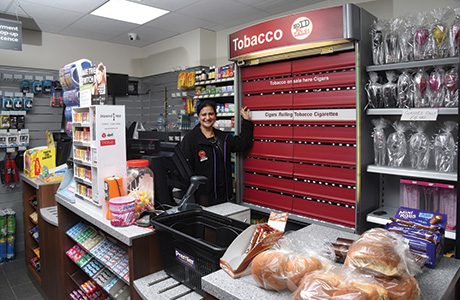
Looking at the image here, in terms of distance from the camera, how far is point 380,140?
8.36ft

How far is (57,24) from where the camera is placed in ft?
17.7

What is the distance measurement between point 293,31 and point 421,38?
892 mm

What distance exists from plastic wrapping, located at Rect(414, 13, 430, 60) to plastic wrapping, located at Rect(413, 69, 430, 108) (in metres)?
0.11

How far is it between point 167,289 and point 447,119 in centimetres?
223

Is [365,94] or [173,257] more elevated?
[365,94]

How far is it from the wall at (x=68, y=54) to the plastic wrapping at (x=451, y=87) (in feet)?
19.2

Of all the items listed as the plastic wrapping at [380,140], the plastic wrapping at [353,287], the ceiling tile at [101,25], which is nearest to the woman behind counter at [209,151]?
the plastic wrapping at [380,140]

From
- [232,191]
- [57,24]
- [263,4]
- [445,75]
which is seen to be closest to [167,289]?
[232,191]

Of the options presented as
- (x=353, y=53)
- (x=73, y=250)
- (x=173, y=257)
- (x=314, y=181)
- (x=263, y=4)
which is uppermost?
(x=263, y=4)

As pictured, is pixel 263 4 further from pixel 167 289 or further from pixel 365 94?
pixel 167 289

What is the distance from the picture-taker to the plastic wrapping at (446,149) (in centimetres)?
225

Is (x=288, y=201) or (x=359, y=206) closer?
(x=359, y=206)

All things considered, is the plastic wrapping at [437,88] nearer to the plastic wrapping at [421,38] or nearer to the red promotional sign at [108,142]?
the plastic wrapping at [421,38]

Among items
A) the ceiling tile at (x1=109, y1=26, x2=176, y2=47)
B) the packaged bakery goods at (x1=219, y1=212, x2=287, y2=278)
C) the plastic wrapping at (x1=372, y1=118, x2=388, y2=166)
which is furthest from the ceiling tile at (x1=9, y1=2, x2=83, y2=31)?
the packaged bakery goods at (x1=219, y1=212, x2=287, y2=278)
